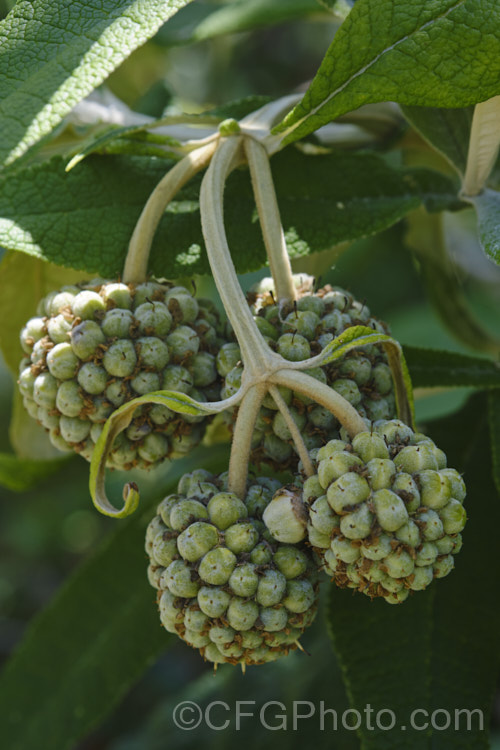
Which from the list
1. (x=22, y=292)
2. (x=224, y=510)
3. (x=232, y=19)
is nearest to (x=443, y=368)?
(x=224, y=510)

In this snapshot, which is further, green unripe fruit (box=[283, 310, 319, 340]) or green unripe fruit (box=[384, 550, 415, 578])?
green unripe fruit (box=[283, 310, 319, 340])

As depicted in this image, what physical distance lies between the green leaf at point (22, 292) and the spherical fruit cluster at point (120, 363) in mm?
378

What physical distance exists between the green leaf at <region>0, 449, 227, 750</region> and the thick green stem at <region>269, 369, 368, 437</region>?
30.7 inches

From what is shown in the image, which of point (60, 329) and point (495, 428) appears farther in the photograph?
point (495, 428)

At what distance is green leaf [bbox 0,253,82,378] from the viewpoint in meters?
1.57

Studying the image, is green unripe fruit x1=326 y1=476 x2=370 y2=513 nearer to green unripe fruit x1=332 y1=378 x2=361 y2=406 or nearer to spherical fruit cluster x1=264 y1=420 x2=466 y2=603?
spherical fruit cluster x1=264 y1=420 x2=466 y2=603

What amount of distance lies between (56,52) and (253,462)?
2.15ft

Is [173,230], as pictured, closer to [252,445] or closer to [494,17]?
[252,445]

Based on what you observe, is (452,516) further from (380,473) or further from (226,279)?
(226,279)

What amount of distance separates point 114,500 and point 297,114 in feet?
7.34

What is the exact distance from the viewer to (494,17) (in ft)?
3.52

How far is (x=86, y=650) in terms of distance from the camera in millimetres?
1859

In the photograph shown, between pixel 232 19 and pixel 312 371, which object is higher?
pixel 232 19

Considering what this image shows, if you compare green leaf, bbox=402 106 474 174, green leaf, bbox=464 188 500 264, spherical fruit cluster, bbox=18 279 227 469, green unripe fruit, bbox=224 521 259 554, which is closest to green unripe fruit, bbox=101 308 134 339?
spherical fruit cluster, bbox=18 279 227 469
